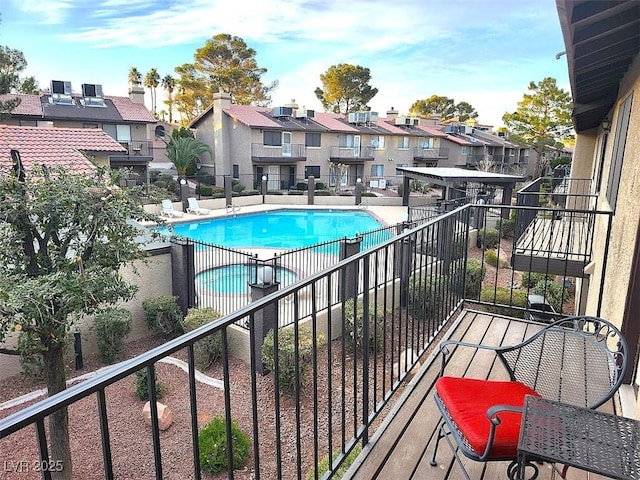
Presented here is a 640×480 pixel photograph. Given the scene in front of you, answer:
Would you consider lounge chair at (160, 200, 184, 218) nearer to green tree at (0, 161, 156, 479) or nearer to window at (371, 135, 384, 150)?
green tree at (0, 161, 156, 479)

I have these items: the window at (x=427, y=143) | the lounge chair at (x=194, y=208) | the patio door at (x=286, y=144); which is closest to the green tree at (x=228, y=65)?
the patio door at (x=286, y=144)

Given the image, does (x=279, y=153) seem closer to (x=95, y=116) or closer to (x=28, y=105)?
(x=95, y=116)

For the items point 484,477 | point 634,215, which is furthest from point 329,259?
point 484,477

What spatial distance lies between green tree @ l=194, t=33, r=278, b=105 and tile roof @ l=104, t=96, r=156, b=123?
9.60 m

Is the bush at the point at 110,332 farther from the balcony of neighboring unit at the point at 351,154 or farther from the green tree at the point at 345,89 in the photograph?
the green tree at the point at 345,89

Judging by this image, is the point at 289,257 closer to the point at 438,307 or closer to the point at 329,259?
the point at 329,259

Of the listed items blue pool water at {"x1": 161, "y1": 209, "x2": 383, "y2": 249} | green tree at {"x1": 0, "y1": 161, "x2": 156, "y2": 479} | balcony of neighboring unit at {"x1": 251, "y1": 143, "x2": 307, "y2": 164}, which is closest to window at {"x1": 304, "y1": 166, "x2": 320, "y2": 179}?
balcony of neighboring unit at {"x1": 251, "y1": 143, "x2": 307, "y2": 164}

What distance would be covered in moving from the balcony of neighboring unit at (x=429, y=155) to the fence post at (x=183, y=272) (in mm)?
31447

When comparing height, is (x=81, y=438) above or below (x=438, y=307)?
below

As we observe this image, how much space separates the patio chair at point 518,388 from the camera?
1.82m

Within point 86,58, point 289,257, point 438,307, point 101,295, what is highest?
point 86,58

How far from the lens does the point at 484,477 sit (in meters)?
2.25

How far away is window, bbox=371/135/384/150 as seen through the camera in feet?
115

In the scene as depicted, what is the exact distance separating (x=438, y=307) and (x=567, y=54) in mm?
2516
